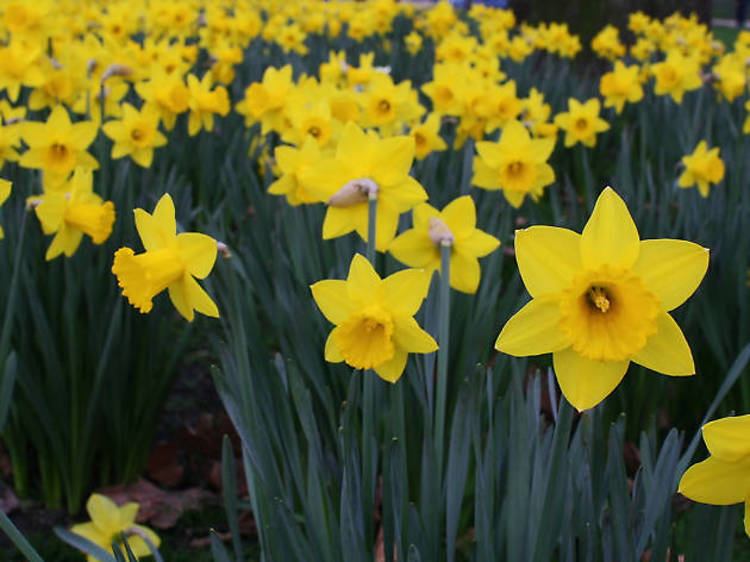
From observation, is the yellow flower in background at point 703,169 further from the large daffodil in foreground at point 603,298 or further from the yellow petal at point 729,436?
the yellow petal at point 729,436

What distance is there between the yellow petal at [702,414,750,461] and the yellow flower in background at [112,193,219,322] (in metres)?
0.63

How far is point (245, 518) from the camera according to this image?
5.94 feet

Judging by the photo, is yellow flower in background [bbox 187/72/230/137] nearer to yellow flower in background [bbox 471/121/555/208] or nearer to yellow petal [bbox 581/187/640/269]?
yellow flower in background [bbox 471/121/555/208]

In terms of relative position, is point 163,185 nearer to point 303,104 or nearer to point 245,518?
point 303,104

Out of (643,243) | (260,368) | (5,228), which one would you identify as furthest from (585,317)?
(5,228)

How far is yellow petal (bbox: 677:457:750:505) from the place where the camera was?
2.32 ft

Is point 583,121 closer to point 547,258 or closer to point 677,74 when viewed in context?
point 677,74

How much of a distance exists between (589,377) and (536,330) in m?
0.08

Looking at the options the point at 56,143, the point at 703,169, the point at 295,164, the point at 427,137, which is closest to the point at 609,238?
the point at 295,164

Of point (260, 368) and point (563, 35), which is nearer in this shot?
point (260, 368)

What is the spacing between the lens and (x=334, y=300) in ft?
3.38

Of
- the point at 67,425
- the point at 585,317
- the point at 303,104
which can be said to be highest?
the point at 303,104

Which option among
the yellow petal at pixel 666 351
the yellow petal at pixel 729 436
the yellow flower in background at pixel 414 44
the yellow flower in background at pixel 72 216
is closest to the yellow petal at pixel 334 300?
the yellow petal at pixel 666 351

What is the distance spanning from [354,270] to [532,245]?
0.28 m
